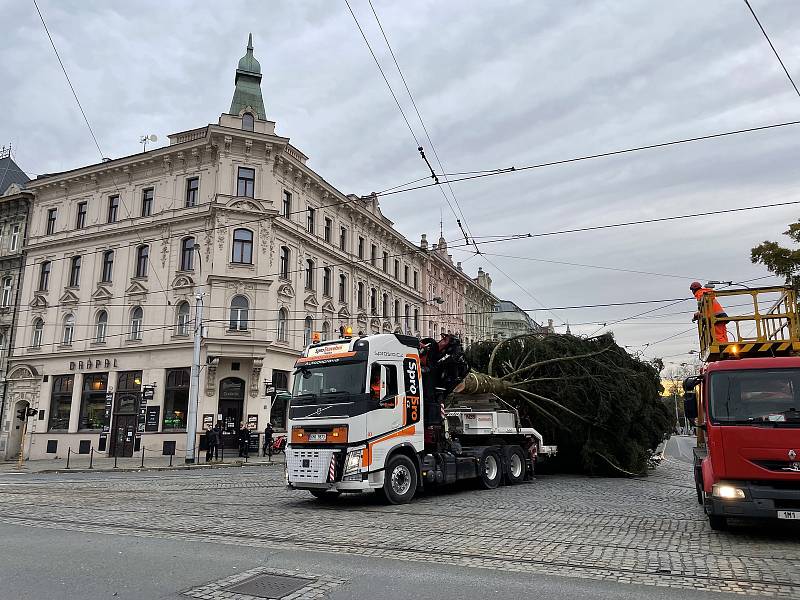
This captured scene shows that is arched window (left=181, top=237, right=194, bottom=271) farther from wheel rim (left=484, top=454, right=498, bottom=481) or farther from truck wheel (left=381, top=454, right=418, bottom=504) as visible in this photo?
truck wheel (left=381, top=454, right=418, bottom=504)

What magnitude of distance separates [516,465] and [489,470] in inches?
57.4

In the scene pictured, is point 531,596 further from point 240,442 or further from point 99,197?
point 99,197

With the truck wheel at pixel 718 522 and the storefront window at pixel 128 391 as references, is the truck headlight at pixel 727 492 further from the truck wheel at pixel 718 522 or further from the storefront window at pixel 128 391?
the storefront window at pixel 128 391

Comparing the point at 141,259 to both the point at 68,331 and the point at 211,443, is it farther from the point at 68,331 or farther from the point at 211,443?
the point at 211,443

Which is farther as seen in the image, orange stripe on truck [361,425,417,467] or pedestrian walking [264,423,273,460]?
pedestrian walking [264,423,273,460]

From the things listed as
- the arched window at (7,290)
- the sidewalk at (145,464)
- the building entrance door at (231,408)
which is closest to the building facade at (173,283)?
the building entrance door at (231,408)

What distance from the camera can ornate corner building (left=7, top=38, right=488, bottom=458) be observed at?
29.9 metres

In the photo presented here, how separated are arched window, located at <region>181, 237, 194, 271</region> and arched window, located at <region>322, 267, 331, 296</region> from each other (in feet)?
Result: 26.9

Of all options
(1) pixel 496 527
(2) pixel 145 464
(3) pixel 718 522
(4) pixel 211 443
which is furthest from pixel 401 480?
(2) pixel 145 464

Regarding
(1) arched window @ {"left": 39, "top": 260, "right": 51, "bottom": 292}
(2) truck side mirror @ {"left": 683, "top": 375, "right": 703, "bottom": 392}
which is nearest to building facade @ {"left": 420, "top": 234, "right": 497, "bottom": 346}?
(1) arched window @ {"left": 39, "top": 260, "right": 51, "bottom": 292}

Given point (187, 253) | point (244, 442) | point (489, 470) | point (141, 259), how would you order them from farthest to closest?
point (141, 259), point (187, 253), point (244, 442), point (489, 470)

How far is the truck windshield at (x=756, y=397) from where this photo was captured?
7.75m

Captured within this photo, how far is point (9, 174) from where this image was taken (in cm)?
4528

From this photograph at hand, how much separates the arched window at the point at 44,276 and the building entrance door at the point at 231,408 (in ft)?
51.1
